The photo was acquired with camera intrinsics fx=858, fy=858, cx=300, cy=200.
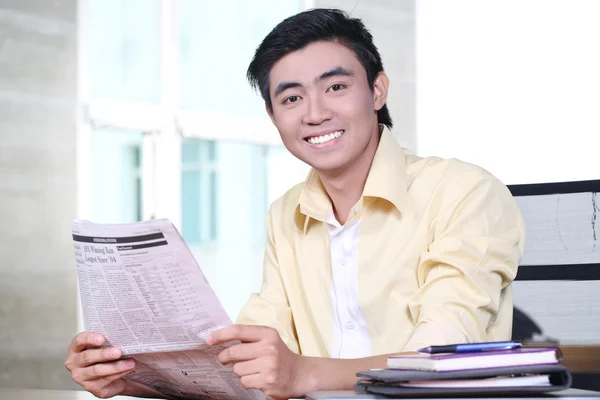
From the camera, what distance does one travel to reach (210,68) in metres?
4.73

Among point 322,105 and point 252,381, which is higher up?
point 322,105

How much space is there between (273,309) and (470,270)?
470 millimetres

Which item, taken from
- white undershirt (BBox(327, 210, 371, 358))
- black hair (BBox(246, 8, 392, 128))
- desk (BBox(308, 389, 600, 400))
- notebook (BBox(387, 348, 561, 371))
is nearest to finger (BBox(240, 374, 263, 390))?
desk (BBox(308, 389, 600, 400))

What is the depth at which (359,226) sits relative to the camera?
167 cm

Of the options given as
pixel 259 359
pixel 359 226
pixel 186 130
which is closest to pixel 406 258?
pixel 359 226

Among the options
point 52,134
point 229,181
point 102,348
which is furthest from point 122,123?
point 102,348

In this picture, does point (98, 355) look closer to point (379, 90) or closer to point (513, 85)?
point (379, 90)

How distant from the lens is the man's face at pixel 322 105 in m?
1.65

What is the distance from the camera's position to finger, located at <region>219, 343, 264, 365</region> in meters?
1.15

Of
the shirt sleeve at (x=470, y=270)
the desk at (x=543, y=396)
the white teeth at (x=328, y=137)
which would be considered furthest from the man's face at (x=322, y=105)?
the desk at (x=543, y=396)

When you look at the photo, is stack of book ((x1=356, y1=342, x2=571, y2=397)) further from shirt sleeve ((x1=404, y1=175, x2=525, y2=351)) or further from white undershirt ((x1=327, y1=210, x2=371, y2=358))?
white undershirt ((x1=327, y1=210, x2=371, y2=358))

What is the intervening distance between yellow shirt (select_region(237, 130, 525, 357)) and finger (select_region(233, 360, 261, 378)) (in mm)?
293

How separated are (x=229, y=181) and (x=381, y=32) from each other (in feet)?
5.07

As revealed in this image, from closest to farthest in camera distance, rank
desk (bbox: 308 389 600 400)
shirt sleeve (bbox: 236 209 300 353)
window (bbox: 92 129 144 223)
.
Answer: desk (bbox: 308 389 600 400) → shirt sleeve (bbox: 236 209 300 353) → window (bbox: 92 129 144 223)
